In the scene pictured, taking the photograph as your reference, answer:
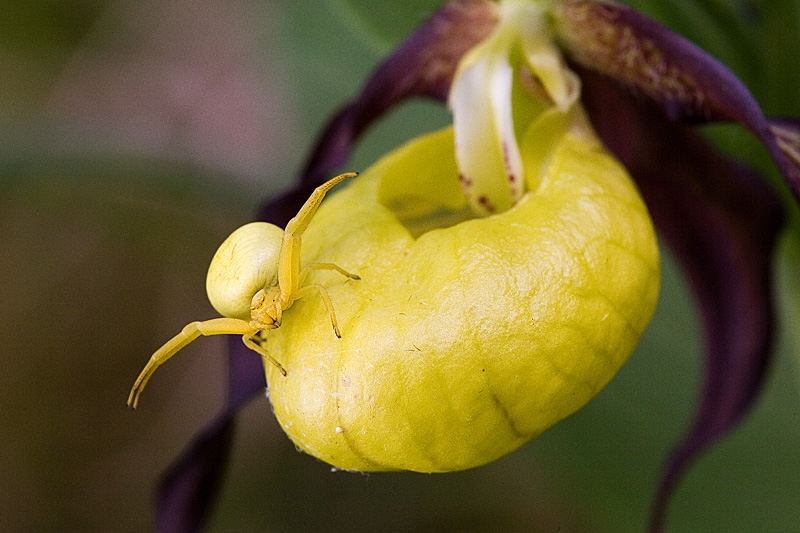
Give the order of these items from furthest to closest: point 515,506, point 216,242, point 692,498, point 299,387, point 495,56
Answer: point 216,242 → point 515,506 → point 692,498 → point 495,56 → point 299,387

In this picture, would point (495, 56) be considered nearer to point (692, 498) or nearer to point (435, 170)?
point (435, 170)

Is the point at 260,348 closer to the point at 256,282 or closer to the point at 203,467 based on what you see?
the point at 256,282

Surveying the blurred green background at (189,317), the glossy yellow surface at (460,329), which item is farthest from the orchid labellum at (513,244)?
the blurred green background at (189,317)

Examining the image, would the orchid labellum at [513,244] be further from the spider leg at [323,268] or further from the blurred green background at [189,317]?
the blurred green background at [189,317]

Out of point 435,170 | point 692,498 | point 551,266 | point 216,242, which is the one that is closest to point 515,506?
point 692,498

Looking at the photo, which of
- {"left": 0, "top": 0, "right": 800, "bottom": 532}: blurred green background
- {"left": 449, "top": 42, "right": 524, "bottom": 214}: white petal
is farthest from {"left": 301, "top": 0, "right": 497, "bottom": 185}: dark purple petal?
{"left": 0, "top": 0, "right": 800, "bottom": 532}: blurred green background

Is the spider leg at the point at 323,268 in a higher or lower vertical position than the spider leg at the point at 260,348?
higher

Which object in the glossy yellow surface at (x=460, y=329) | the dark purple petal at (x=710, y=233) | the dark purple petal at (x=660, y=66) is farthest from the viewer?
the dark purple petal at (x=710, y=233)
